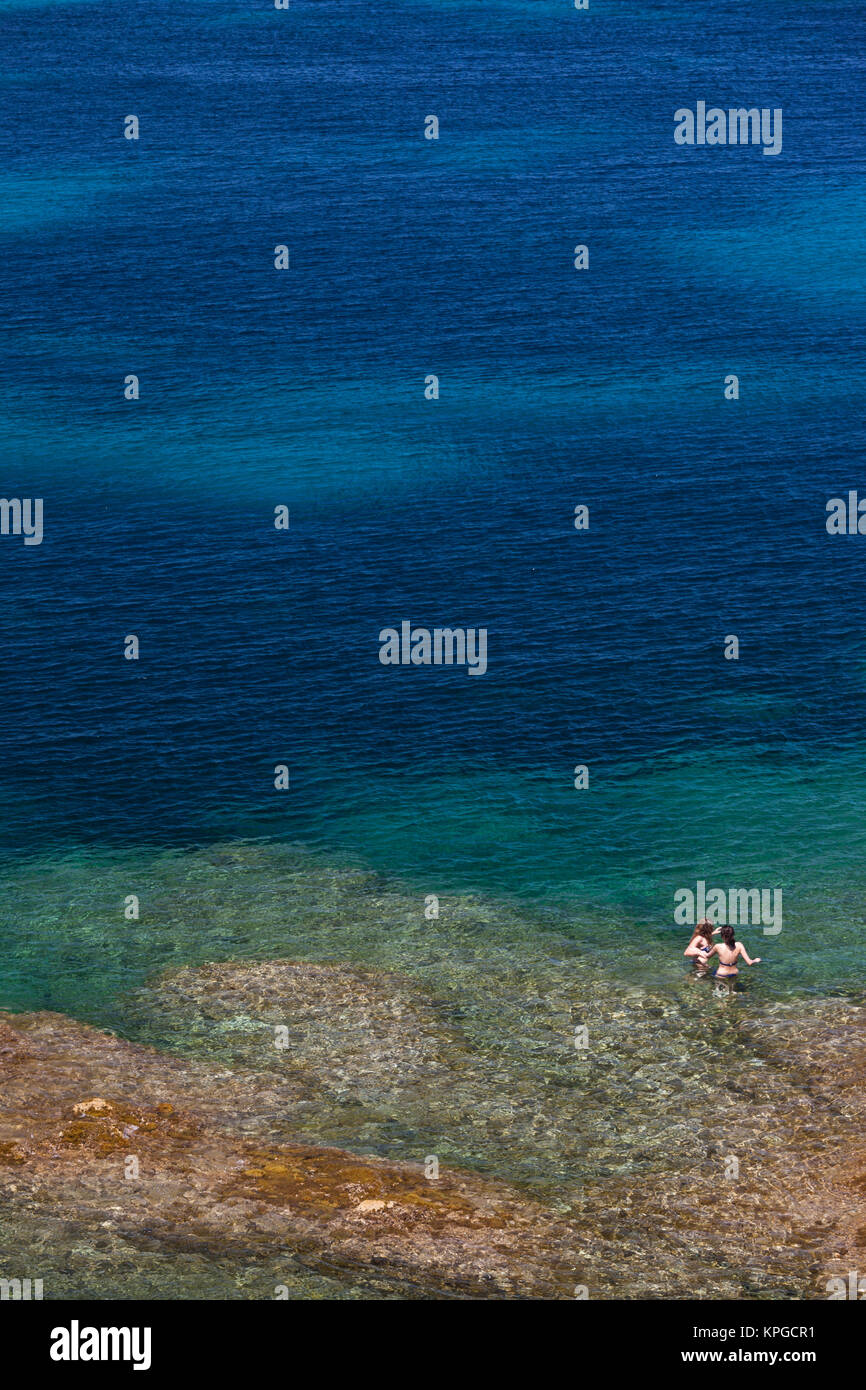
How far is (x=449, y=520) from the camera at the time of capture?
12812 centimetres

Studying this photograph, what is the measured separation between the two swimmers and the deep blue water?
3660 mm

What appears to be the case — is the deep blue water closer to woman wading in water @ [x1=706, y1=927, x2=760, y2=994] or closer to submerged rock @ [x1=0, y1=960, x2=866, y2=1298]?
woman wading in water @ [x1=706, y1=927, x2=760, y2=994]

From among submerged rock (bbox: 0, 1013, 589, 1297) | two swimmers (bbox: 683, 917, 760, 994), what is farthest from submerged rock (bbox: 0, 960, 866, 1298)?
two swimmers (bbox: 683, 917, 760, 994)

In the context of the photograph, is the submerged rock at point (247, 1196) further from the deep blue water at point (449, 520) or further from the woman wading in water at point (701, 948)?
the woman wading in water at point (701, 948)

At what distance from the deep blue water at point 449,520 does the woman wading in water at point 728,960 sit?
3.68 m

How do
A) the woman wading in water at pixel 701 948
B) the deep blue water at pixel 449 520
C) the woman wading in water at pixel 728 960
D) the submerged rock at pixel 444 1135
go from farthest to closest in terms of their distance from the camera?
the deep blue water at pixel 449 520 → the woman wading in water at pixel 701 948 → the woman wading in water at pixel 728 960 → the submerged rock at pixel 444 1135

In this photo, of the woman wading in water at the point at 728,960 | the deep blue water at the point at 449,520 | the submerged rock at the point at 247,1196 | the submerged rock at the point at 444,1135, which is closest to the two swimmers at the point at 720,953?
the woman wading in water at the point at 728,960

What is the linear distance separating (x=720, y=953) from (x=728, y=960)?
1.47 ft

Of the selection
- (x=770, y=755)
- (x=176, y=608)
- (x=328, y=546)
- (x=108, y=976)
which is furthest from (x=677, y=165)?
(x=108, y=976)

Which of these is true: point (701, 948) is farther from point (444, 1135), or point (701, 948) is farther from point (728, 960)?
point (444, 1135)

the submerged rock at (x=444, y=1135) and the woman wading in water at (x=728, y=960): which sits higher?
the woman wading in water at (x=728, y=960)

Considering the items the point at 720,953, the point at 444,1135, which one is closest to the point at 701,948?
the point at 720,953

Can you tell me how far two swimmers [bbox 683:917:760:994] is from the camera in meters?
73.2

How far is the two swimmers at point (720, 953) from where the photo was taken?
73.2 metres
